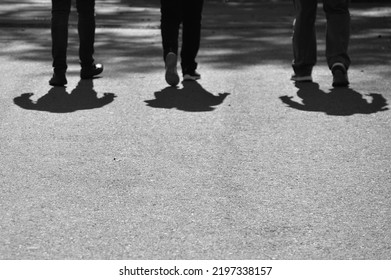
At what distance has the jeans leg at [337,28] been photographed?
404 inches

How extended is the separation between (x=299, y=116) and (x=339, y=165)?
5.48ft

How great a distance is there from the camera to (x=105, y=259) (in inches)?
199

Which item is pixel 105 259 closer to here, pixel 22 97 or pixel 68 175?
pixel 68 175

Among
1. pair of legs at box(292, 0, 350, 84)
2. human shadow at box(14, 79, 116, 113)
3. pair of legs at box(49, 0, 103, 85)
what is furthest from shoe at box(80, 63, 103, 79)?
pair of legs at box(292, 0, 350, 84)

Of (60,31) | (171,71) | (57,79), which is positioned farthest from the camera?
(60,31)

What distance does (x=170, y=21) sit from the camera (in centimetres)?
1036

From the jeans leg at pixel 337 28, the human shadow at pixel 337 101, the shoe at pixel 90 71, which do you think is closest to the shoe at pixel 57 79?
the shoe at pixel 90 71

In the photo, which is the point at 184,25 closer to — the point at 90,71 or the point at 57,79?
the point at 90,71

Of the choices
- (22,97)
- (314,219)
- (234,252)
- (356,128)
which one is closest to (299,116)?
(356,128)

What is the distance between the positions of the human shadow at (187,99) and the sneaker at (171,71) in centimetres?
6

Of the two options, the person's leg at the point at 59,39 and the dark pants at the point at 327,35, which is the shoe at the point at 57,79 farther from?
the dark pants at the point at 327,35

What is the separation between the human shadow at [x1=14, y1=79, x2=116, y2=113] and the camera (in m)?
9.09

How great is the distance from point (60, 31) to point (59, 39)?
0.23ft

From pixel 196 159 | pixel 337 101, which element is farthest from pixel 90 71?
pixel 196 159
